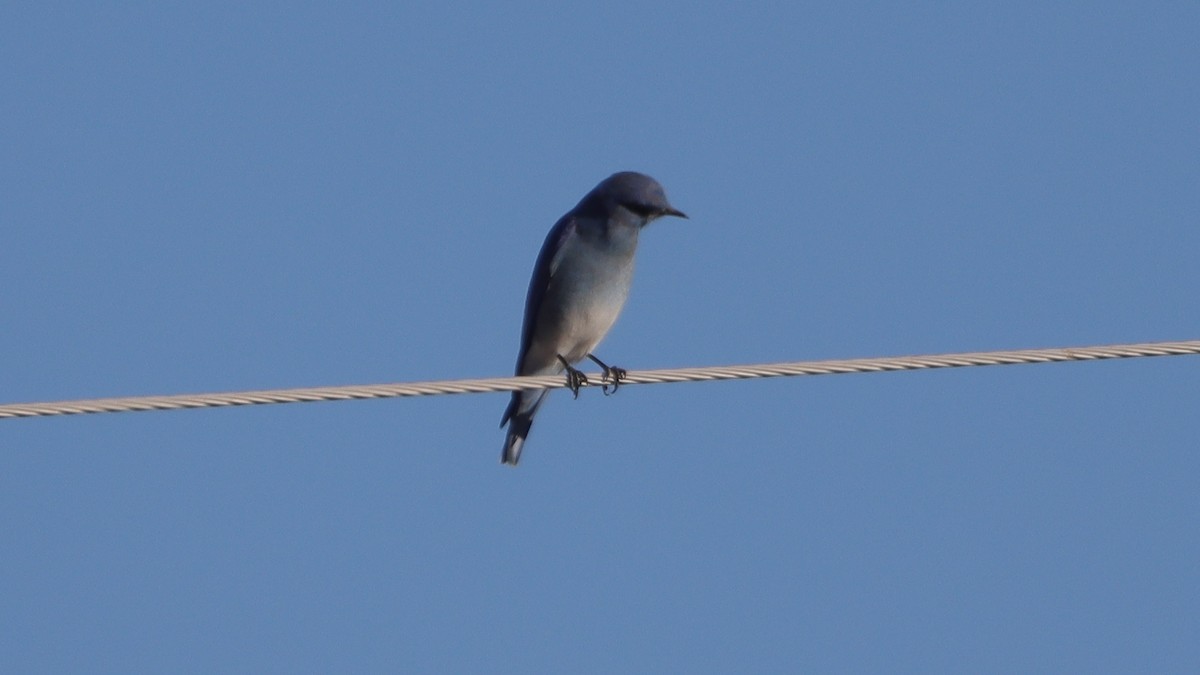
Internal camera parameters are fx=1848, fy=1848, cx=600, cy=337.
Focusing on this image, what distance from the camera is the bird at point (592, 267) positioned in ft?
36.4

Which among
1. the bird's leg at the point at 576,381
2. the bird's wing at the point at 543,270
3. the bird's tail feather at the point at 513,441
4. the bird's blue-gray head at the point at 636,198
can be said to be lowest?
the bird's tail feather at the point at 513,441

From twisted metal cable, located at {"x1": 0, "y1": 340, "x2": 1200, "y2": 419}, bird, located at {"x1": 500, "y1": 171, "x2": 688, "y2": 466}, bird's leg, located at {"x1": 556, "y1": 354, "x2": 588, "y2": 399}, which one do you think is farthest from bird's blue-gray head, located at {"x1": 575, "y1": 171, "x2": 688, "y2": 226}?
twisted metal cable, located at {"x1": 0, "y1": 340, "x2": 1200, "y2": 419}

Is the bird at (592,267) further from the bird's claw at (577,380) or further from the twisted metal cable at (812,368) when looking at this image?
the twisted metal cable at (812,368)

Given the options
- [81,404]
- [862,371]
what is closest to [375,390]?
[81,404]

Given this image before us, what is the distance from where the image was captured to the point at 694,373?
24.7ft

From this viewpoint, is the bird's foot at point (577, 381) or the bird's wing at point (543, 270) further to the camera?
the bird's wing at point (543, 270)

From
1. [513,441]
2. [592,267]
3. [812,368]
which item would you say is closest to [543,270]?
[592,267]

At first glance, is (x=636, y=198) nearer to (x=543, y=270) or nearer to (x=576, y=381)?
(x=543, y=270)

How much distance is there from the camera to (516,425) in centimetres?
1173

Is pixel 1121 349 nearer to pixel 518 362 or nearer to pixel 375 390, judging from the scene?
pixel 375 390

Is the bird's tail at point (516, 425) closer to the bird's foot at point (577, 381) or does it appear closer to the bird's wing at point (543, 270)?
the bird's wing at point (543, 270)

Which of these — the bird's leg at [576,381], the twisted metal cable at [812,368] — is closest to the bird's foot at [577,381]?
the bird's leg at [576,381]

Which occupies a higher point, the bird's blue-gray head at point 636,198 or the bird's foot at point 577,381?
the bird's blue-gray head at point 636,198

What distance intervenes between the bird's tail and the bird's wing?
9.0 inches
